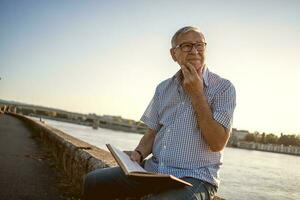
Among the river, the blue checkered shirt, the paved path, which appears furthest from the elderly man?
the river

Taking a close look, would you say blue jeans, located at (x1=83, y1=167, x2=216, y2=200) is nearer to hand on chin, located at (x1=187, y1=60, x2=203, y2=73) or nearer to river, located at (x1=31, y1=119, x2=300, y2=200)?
hand on chin, located at (x1=187, y1=60, x2=203, y2=73)

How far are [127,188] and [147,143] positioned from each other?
1.63 ft

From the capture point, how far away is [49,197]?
529 cm

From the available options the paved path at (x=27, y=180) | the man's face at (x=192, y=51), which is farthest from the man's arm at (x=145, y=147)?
the paved path at (x=27, y=180)

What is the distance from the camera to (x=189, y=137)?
2607mm

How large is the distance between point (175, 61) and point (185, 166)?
861 millimetres

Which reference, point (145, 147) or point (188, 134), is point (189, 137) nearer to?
point (188, 134)

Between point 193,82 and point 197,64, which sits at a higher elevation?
point 197,64

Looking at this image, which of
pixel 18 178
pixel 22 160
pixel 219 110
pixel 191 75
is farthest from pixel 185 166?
pixel 22 160

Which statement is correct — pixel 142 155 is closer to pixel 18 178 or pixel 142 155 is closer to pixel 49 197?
pixel 49 197

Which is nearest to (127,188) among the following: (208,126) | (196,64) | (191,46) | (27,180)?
(208,126)

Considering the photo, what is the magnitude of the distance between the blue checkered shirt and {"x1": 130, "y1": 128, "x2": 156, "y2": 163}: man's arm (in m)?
0.15

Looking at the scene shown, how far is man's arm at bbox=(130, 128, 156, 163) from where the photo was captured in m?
3.01

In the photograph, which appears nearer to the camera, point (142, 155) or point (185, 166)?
point (185, 166)
